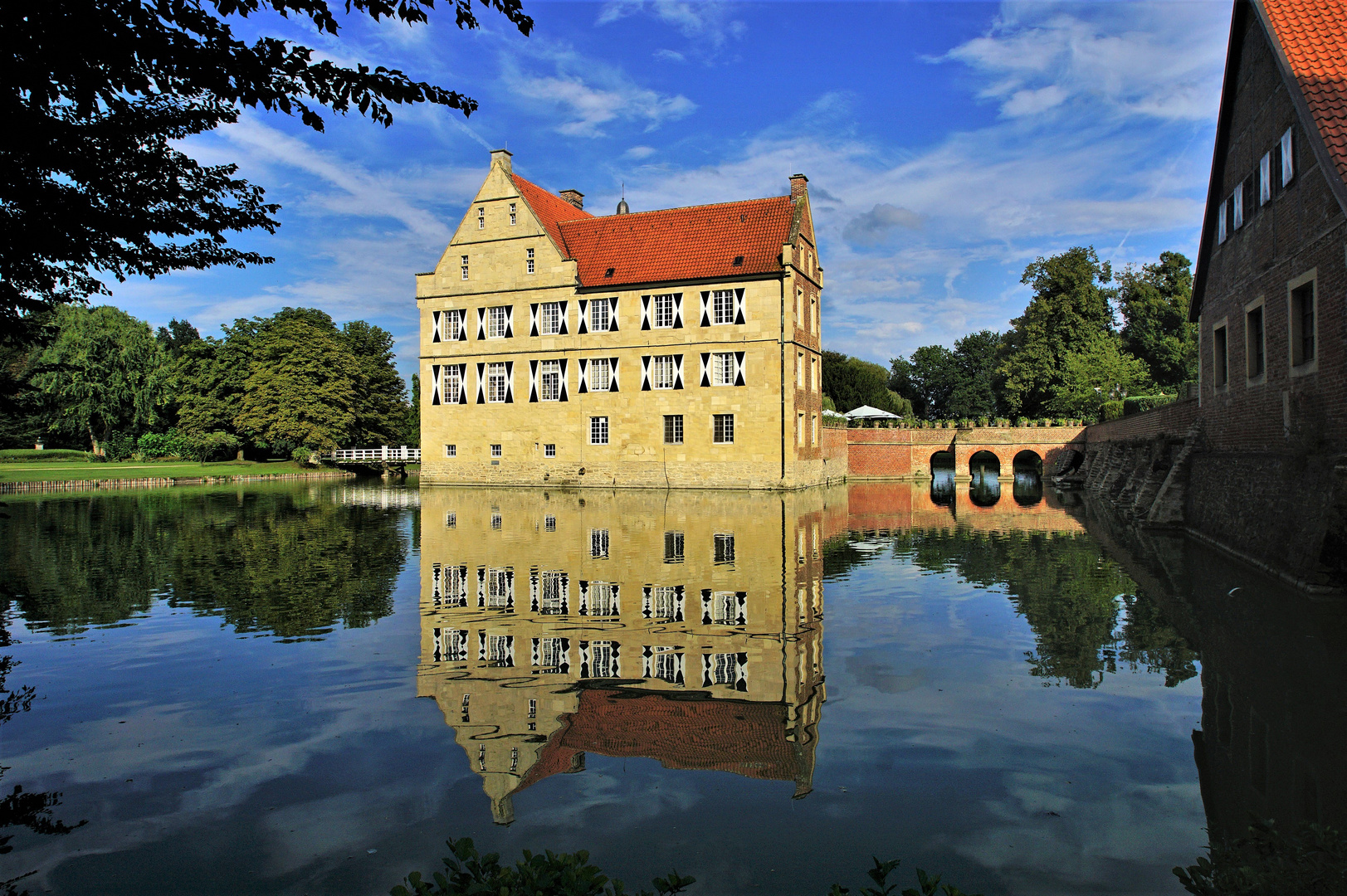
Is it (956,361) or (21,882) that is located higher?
(956,361)

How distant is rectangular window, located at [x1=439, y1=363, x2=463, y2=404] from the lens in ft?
132

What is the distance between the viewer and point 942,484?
45.2m

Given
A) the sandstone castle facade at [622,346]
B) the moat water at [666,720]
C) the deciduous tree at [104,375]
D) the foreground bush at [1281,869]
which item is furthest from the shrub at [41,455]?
the foreground bush at [1281,869]

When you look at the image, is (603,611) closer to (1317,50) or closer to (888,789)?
(888,789)

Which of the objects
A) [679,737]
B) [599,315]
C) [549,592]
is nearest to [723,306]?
[599,315]

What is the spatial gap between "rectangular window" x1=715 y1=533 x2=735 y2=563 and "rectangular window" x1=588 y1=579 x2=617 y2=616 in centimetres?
298

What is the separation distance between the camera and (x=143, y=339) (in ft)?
191

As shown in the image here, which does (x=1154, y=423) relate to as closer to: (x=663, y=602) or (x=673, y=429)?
(x=673, y=429)

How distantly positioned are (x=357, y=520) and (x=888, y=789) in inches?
793

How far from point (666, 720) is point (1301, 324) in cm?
1313

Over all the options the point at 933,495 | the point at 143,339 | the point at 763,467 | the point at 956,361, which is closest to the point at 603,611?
the point at 763,467

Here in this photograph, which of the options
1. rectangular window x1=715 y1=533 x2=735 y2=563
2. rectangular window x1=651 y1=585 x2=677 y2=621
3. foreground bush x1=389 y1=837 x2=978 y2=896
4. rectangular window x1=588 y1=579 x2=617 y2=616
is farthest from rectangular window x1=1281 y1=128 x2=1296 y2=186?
foreground bush x1=389 y1=837 x2=978 y2=896

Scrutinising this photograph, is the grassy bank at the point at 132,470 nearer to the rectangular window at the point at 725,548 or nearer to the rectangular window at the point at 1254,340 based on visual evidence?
the rectangular window at the point at 725,548

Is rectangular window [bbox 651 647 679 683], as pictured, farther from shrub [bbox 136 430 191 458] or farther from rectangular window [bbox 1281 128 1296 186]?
shrub [bbox 136 430 191 458]
